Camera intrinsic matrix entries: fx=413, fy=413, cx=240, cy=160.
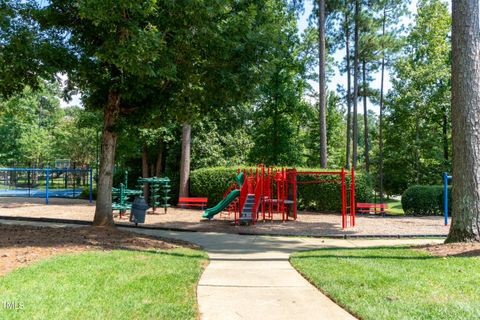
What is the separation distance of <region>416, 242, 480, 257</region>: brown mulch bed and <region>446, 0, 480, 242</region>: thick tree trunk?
318mm

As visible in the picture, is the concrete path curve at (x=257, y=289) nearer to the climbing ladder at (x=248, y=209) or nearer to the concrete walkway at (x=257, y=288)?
the concrete walkway at (x=257, y=288)

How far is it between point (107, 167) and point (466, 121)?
27.9 ft

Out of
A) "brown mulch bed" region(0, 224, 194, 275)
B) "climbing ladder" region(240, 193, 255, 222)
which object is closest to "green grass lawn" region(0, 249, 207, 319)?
"brown mulch bed" region(0, 224, 194, 275)

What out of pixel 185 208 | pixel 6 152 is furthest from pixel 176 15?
pixel 6 152

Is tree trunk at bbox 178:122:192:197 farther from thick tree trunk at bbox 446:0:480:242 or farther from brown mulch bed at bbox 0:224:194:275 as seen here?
thick tree trunk at bbox 446:0:480:242

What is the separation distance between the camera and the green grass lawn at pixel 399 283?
4.21 m

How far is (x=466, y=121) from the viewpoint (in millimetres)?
8508

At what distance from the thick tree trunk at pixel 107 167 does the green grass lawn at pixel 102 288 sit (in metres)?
4.04

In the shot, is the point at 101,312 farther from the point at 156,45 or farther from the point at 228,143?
the point at 228,143

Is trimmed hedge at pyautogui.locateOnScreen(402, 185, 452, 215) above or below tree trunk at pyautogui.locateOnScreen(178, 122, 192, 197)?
below

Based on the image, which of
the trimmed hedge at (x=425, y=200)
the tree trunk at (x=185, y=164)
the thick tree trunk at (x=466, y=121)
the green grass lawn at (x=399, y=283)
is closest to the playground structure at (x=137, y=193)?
the tree trunk at (x=185, y=164)

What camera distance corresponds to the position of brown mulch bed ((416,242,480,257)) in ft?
24.2

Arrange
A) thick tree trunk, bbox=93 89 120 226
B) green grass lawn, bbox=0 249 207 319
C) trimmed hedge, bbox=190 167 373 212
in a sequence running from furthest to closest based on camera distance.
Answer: trimmed hedge, bbox=190 167 373 212 < thick tree trunk, bbox=93 89 120 226 < green grass lawn, bbox=0 249 207 319

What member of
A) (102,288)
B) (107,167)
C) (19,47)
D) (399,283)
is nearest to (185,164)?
(107,167)
